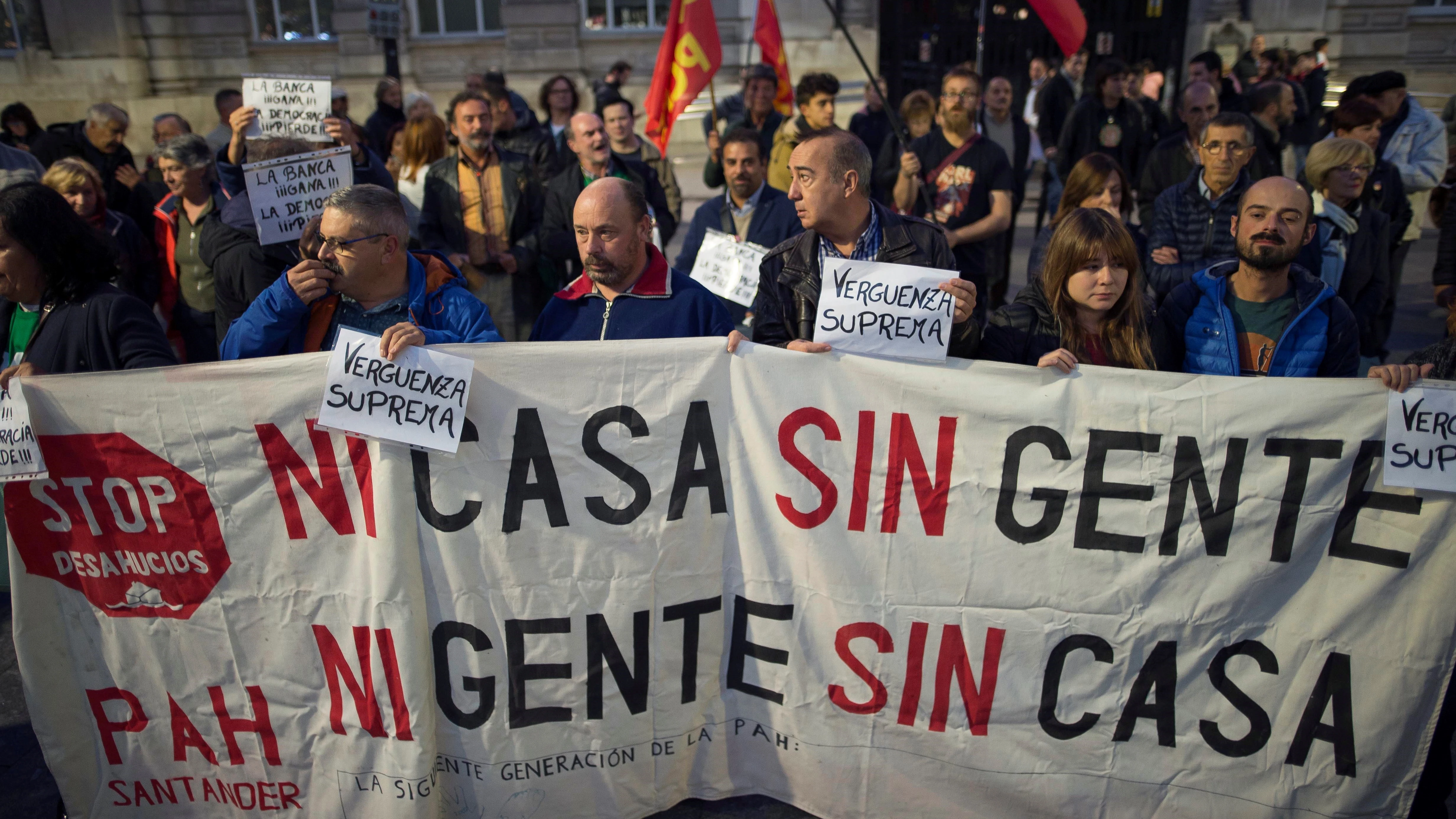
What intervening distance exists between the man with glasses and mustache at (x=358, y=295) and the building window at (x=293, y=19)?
1769cm

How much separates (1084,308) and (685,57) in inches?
165

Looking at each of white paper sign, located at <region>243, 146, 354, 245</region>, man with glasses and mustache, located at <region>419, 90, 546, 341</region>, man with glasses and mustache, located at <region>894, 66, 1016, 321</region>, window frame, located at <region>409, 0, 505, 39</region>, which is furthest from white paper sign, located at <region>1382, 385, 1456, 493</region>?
window frame, located at <region>409, 0, 505, 39</region>

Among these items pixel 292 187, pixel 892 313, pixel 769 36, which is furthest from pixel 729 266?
pixel 769 36

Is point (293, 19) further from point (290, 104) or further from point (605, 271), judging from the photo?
point (605, 271)

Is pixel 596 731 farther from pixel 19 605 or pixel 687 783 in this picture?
pixel 19 605

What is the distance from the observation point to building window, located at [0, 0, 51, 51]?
56.6 ft

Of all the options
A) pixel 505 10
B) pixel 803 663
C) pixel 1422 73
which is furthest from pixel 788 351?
pixel 1422 73

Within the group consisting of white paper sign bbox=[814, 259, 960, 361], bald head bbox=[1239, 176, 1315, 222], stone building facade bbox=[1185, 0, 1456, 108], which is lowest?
white paper sign bbox=[814, 259, 960, 361]

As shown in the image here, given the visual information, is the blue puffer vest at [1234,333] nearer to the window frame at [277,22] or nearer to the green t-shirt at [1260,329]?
the green t-shirt at [1260,329]

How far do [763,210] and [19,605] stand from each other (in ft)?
10.8

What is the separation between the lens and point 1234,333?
312 centimetres

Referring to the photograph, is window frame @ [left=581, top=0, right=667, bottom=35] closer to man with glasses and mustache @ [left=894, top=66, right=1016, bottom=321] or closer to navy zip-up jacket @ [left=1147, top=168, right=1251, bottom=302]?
man with glasses and mustache @ [left=894, top=66, right=1016, bottom=321]

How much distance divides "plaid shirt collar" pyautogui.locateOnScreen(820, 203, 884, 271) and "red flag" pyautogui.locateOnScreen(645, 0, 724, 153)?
322 centimetres

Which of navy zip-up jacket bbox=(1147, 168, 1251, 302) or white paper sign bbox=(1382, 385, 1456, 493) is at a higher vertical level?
navy zip-up jacket bbox=(1147, 168, 1251, 302)
